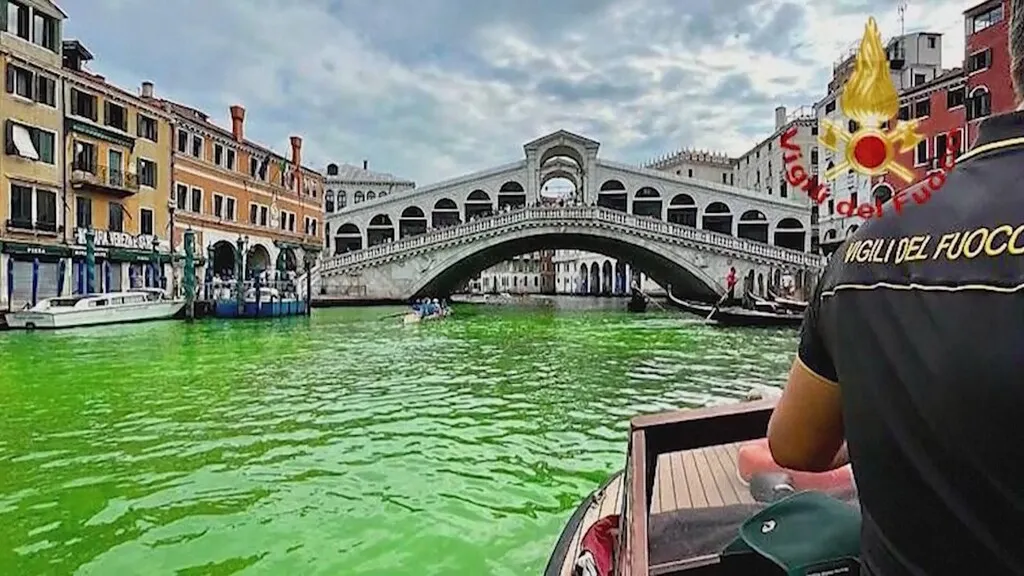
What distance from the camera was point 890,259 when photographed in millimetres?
827

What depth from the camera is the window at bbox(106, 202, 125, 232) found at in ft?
64.5

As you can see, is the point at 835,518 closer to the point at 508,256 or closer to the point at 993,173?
the point at 993,173

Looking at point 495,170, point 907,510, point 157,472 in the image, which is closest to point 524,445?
point 157,472

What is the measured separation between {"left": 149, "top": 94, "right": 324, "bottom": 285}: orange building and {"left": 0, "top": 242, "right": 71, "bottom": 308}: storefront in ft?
15.2

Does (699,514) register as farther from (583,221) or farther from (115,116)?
(583,221)

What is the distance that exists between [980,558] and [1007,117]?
45cm

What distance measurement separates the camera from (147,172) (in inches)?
835

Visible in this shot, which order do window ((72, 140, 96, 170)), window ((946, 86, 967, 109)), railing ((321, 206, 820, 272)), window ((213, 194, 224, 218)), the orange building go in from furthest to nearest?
railing ((321, 206, 820, 272))
window ((213, 194, 224, 218))
the orange building
window ((946, 86, 967, 109))
window ((72, 140, 96, 170))

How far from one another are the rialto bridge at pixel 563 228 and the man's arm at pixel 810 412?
26.1 meters

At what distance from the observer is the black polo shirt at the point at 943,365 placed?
2.33 feet

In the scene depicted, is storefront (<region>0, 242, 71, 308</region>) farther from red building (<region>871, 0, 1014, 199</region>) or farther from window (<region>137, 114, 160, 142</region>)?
red building (<region>871, 0, 1014, 199</region>)

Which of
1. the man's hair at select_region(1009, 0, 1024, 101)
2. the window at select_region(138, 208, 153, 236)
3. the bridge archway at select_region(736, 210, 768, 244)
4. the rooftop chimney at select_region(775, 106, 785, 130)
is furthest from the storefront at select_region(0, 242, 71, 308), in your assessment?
the rooftop chimney at select_region(775, 106, 785, 130)

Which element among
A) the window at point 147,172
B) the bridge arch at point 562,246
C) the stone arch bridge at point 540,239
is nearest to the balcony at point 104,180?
the window at point 147,172

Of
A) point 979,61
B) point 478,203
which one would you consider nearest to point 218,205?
point 478,203
